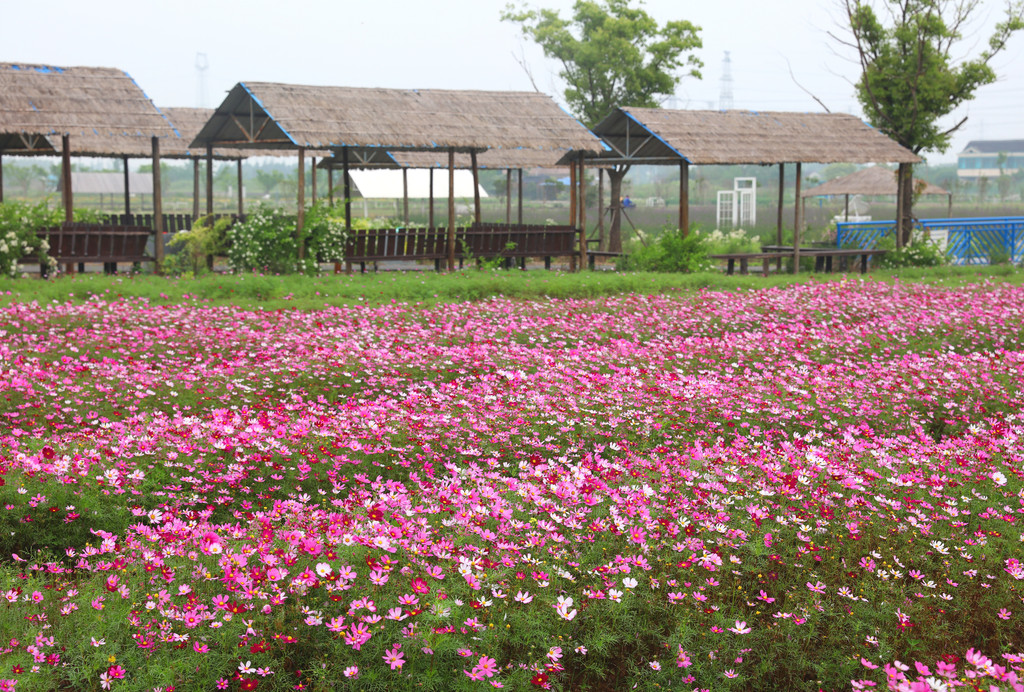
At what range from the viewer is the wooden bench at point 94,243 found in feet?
57.1

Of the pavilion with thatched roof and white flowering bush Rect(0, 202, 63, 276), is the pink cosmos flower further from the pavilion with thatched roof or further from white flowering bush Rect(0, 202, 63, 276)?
the pavilion with thatched roof

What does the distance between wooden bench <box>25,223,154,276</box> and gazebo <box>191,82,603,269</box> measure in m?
2.95

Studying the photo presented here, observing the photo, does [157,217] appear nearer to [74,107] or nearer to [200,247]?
[200,247]

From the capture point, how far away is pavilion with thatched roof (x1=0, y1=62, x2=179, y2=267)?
17.5 meters

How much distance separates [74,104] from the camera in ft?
59.6

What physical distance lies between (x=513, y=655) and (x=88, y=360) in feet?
23.5

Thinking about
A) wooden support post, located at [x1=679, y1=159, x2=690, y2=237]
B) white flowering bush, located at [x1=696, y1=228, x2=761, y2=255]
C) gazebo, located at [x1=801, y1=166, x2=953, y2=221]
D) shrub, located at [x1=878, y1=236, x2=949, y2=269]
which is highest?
gazebo, located at [x1=801, y1=166, x2=953, y2=221]

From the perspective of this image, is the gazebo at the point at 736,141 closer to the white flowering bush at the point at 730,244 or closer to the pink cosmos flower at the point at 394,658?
the white flowering bush at the point at 730,244

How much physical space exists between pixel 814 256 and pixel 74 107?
→ 16.8 m

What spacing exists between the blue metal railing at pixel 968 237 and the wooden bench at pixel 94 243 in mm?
17731

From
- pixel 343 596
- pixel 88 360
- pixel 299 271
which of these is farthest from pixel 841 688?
pixel 299 271

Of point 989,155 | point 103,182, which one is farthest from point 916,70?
point 989,155

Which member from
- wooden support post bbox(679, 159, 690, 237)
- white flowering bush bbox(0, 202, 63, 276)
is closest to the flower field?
white flowering bush bbox(0, 202, 63, 276)

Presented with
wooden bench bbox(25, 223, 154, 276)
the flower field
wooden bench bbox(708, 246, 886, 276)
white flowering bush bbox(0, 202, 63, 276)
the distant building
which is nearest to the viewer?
the flower field
